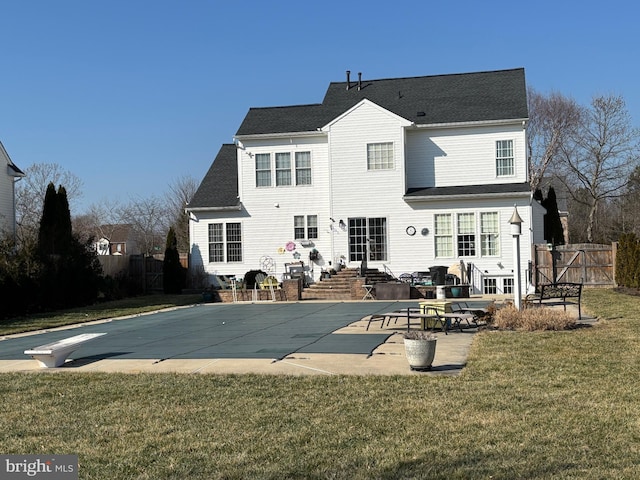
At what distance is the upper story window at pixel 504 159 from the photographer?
28.6m

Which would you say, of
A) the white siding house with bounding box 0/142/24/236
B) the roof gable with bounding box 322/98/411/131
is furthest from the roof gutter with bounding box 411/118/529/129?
the white siding house with bounding box 0/142/24/236

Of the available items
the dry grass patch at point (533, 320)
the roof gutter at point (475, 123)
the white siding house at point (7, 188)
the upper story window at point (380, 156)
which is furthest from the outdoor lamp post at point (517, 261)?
the white siding house at point (7, 188)

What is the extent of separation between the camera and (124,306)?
25.5 meters

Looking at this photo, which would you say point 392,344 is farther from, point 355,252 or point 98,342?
point 355,252

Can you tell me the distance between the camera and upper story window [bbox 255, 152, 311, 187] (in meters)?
30.6

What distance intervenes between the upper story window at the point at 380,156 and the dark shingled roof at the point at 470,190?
1.57 meters

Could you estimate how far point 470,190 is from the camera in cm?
2812

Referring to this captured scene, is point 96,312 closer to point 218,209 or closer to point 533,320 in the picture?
point 218,209

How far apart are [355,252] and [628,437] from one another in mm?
23342

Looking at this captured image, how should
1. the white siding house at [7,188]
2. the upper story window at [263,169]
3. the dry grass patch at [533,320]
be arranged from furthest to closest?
the white siding house at [7,188]
the upper story window at [263,169]
the dry grass patch at [533,320]

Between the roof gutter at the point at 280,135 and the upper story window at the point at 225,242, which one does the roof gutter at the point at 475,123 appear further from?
the upper story window at the point at 225,242

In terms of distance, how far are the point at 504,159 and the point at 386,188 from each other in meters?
5.19

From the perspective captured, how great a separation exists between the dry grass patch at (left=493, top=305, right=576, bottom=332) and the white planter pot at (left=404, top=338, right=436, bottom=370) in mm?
4761

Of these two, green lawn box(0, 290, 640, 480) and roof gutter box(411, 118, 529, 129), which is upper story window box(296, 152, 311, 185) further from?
green lawn box(0, 290, 640, 480)
